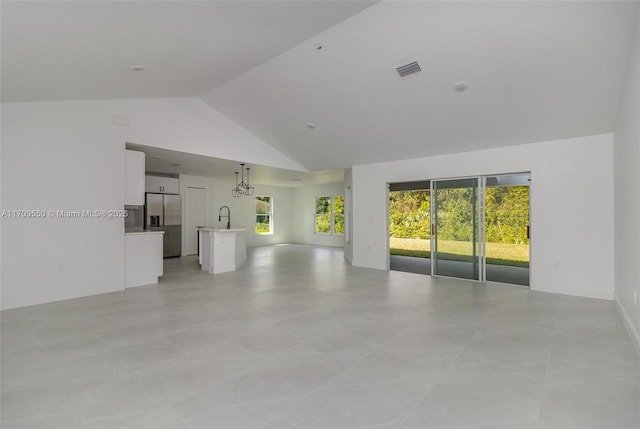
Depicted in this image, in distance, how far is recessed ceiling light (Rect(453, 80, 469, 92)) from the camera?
4137 mm

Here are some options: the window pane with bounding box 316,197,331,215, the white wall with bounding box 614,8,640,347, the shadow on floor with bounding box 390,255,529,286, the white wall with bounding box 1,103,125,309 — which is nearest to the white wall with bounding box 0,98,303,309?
the white wall with bounding box 1,103,125,309

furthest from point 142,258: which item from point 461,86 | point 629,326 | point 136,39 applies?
point 629,326

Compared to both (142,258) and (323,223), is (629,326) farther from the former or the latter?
(323,223)

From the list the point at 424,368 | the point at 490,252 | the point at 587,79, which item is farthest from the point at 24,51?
the point at 490,252

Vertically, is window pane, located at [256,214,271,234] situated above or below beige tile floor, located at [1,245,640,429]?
above

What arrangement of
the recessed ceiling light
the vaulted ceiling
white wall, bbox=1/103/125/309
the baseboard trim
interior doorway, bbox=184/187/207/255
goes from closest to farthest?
the vaulted ceiling, the baseboard trim, the recessed ceiling light, white wall, bbox=1/103/125/309, interior doorway, bbox=184/187/207/255

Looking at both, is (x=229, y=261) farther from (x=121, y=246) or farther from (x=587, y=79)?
(x=587, y=79)

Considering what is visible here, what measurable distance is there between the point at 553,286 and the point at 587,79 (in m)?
3.15

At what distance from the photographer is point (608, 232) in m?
4.62

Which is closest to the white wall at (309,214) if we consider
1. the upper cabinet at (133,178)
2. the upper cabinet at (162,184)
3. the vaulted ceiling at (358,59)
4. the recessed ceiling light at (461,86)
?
the upper cabinet at (162,184)

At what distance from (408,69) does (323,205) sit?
870 cm

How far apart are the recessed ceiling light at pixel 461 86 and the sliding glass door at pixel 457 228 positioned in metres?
2.17

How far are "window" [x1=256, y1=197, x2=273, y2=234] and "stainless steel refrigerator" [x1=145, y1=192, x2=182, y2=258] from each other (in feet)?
11.5

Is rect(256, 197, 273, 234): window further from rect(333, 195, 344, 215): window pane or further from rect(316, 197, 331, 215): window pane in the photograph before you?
rect(333, 195, 344, 215): window pane
